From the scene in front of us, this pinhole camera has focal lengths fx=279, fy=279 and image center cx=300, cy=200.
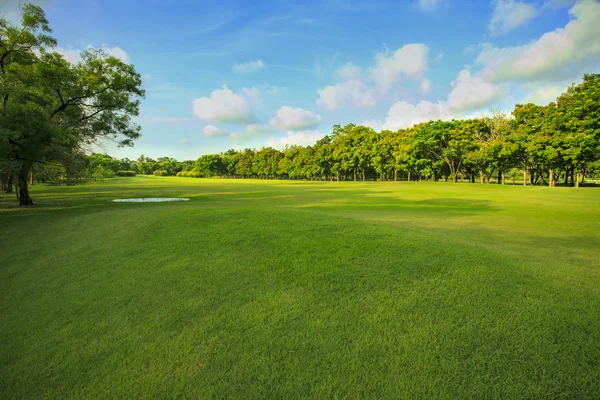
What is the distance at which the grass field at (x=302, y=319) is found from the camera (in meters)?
2.89

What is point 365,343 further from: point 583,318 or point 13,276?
point 13,276

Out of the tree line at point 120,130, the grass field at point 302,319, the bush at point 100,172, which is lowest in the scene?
the grass field at point 302,319

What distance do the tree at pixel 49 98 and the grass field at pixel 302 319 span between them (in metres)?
10.8

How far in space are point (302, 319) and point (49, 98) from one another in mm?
19982

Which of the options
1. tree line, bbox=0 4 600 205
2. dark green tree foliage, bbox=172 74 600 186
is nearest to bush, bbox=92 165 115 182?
tree line, bbox=0 4 600 205

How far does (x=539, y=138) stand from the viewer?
3659 cm

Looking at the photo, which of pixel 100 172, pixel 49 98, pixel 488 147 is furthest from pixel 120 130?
pixel 488 147

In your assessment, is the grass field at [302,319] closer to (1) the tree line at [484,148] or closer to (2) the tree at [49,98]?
(2) the tree at [49,98]

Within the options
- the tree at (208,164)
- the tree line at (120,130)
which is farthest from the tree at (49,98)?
the tree at (208,164)

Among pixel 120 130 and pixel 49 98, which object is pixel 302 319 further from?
pixel 120 130

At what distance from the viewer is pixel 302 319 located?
3.89 metres

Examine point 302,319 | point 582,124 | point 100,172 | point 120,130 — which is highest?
point 582,124

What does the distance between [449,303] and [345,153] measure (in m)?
73.4

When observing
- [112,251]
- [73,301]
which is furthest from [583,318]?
[112,251]
